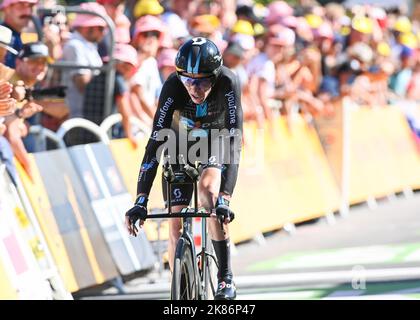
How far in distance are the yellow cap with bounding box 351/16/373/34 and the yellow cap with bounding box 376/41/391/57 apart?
46 cm

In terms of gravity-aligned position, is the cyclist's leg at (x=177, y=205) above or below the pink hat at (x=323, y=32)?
below

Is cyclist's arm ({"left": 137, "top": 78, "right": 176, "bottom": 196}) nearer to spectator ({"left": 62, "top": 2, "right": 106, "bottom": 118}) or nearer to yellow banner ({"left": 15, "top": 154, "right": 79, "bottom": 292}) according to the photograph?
yellow banner ({"left": 15, "top": 154, "right": 79, "bottom": 292})

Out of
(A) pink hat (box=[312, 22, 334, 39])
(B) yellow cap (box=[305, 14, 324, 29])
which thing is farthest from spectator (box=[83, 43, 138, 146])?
(B) yellow cap (box=[305, 14, 324, 29])

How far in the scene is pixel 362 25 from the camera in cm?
1827

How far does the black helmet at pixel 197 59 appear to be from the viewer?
7.24 metres

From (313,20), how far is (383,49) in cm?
214

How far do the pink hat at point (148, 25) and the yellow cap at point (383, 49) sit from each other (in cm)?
761

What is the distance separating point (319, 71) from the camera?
53.0 ft

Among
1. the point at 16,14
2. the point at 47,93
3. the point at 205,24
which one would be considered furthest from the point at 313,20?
the point at 47,93

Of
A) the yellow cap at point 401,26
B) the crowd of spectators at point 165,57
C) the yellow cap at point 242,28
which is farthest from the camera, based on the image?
the yellow cap at point 401,26

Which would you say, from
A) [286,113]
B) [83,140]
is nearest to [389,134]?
[286,113]

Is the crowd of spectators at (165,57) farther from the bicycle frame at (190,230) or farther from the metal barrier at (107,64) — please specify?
the bicycle frame at (190,230)

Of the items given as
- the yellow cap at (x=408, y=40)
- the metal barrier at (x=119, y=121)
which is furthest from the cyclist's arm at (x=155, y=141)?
the yellow cap at (x=408, y=40)
